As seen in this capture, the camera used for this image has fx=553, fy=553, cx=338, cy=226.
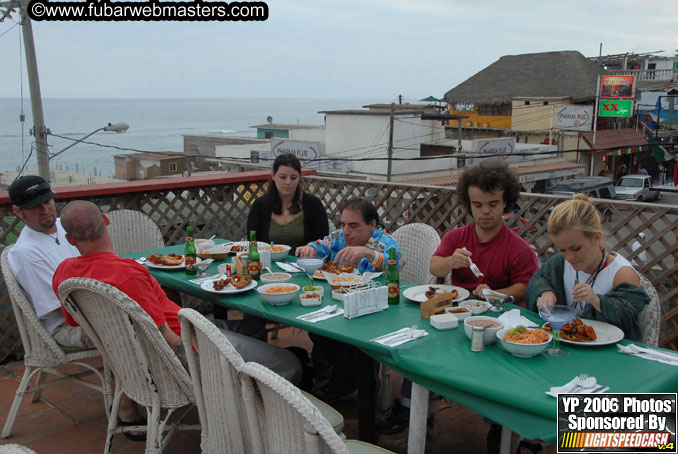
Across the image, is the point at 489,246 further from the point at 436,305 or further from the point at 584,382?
the point at 584,382

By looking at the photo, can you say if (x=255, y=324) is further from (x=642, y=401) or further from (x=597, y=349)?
(x=642, y=401)

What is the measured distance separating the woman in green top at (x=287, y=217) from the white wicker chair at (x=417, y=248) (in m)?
0.60

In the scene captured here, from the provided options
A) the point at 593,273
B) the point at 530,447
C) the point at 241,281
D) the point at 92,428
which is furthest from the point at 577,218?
the point at 92,428

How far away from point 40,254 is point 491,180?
2.37 meters

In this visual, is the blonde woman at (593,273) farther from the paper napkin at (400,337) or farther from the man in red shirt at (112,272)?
the man in red shirt at (112,272)

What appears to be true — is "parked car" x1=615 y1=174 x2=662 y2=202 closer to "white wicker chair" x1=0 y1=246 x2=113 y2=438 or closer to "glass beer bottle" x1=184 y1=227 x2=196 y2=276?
"glass beer bottle" x1=184 y1=227 x2=196 y2=276

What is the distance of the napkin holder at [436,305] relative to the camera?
236 centimetres

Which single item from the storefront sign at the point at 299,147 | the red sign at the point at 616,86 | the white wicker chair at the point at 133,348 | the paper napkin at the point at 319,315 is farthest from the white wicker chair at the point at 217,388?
the red sign at the point at 616,86

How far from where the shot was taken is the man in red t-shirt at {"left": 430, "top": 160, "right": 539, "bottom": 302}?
9.13 feet

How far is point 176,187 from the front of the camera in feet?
15.7

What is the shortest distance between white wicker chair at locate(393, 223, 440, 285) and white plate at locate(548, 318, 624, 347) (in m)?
1.29

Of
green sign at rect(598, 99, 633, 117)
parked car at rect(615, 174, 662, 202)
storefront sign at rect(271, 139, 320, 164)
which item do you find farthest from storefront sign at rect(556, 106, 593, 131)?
storefront sign at rect(271, 139, 320, 164)

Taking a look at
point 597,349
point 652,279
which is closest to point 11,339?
point 597,349

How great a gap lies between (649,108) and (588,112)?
348 inches
